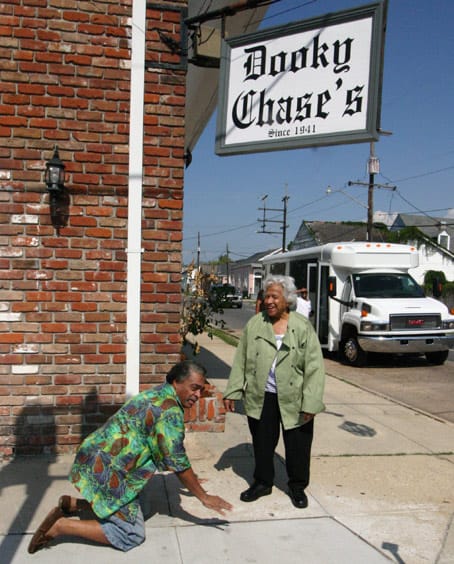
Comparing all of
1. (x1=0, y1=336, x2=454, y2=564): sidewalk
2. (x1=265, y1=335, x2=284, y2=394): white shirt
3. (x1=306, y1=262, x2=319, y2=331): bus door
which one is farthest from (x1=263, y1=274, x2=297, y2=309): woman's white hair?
(x1=306, y1=262, x2=319, y2=331): bus door

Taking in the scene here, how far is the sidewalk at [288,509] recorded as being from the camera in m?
3.32

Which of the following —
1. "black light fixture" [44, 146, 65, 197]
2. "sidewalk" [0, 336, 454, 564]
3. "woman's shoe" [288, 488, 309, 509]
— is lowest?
"sidewalk" [0, 336, 454, 564]

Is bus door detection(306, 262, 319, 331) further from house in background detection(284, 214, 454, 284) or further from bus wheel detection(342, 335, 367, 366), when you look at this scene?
house in background detection(284, 214, 454, 284)

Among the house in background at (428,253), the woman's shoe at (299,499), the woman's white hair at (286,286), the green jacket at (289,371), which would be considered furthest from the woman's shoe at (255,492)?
the house in background at (428,253)

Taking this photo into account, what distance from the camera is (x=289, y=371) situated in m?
3.98

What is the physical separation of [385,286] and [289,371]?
8740mm

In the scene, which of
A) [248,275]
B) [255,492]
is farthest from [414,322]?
[248,275]

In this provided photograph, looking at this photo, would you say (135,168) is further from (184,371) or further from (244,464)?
(244,464)

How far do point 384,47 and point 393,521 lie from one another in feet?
11.8

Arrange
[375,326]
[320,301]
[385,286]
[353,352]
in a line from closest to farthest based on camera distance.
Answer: [375,326] → [353,352] → [385,286] → [320,301]

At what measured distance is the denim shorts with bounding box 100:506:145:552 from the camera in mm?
3271

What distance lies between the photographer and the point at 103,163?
486 cm

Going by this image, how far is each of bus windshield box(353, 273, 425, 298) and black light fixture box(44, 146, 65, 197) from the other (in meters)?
8.56

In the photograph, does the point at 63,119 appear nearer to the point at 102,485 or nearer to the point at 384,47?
the point at 384,47
